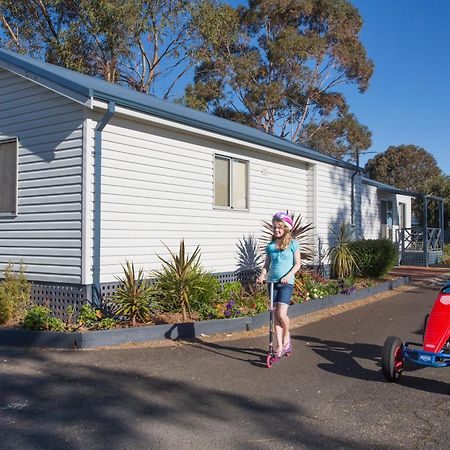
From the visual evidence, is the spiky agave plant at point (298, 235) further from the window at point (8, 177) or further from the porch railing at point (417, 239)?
the porch railing at point (417, 239)

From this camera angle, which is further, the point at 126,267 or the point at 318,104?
the point at 318,104

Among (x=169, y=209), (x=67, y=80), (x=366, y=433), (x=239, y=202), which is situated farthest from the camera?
(x=239, y=202)

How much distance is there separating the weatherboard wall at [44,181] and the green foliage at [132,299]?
683mm

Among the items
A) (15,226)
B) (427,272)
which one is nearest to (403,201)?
(427,272)

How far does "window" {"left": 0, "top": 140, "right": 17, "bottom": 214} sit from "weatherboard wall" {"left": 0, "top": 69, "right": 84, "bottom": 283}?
14 centimetres

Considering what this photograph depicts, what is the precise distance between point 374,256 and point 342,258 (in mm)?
1120

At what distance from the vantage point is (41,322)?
756 cm

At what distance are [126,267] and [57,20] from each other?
19460 millimetres

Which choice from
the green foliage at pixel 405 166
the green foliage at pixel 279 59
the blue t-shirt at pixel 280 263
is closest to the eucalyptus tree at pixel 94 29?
the green foliage at pixel 279 59

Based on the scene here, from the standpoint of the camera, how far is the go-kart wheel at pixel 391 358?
5492mm

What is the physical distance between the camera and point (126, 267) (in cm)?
859

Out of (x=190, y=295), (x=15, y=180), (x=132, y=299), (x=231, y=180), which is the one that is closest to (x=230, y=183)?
(x=231, y=180)

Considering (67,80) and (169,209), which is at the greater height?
(67,80)

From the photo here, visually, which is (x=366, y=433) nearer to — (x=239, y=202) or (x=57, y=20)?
(x=239, y=202)
